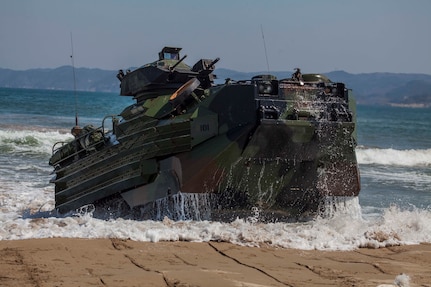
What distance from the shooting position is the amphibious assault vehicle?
9906 millimetres

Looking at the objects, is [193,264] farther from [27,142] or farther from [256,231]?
[27,142]

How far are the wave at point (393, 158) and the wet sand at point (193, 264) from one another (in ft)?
59.0

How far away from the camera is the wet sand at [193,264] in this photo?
714cm

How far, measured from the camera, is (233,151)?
9953mm

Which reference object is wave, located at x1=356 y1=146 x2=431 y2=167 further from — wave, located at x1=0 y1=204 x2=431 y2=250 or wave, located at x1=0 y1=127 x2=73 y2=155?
wave, located at x1=0 y1=204 x2=431 y2=250

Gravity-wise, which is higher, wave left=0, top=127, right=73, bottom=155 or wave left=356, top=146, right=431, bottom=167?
wave left=0, top=127, right=73, bottom=155

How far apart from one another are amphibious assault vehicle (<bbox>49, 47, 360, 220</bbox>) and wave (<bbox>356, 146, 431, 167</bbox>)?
16.3m

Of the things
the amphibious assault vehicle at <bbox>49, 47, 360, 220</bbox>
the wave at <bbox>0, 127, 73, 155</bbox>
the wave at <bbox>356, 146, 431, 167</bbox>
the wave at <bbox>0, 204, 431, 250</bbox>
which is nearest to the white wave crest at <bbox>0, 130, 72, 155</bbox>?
the wave at <bbox>0, 127, 73, 155</bbox>

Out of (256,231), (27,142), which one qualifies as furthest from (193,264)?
(27,142)

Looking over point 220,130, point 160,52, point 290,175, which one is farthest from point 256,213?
point 160,52

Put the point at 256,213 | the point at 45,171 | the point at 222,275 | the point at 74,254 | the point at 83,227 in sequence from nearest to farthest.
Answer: the point at 222,275
the point at 74,254
the point at 83,227
the point at 256,213
the point at 45,171

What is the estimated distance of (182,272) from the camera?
7457 mm

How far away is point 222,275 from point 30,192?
855 cm

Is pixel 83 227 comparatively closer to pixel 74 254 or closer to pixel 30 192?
pixel 74 254
